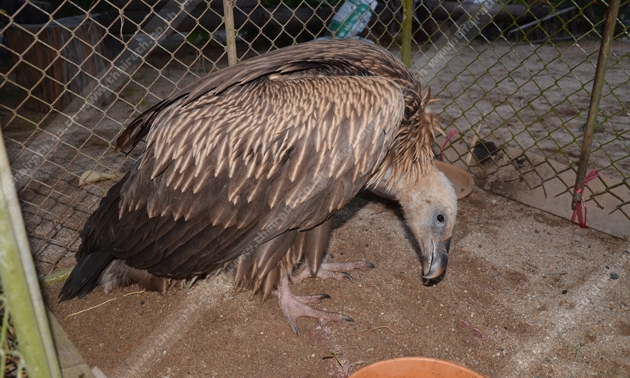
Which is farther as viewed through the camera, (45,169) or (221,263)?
(45,169)

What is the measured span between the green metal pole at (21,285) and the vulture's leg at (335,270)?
233cm

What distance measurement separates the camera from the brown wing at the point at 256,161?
2.84 metres

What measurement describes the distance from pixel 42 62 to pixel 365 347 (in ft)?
18.5

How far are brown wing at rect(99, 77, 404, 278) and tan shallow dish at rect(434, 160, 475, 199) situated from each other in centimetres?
213

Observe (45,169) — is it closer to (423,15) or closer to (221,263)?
(221,263)

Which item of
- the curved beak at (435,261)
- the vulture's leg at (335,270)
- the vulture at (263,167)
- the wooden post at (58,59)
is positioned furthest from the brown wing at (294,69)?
the wooden post at (58,59)

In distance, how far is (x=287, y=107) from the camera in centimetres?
286

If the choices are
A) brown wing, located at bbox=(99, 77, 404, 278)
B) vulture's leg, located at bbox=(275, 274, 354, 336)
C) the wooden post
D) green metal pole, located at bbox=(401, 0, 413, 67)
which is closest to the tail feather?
brown wing, located at bbox=(99, 77, 404, 278)

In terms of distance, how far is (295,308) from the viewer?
3.54 m

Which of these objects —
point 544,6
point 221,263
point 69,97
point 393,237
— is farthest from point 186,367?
point 544,6

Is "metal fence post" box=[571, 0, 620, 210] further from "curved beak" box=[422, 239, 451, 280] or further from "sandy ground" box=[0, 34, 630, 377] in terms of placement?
"curved beak" box=[422, 239, 451, 280]

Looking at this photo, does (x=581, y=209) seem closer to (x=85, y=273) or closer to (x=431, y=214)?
(x=431, y=214)

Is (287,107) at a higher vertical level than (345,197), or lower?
higher

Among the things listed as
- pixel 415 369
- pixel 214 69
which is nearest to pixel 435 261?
pixel 415 369
